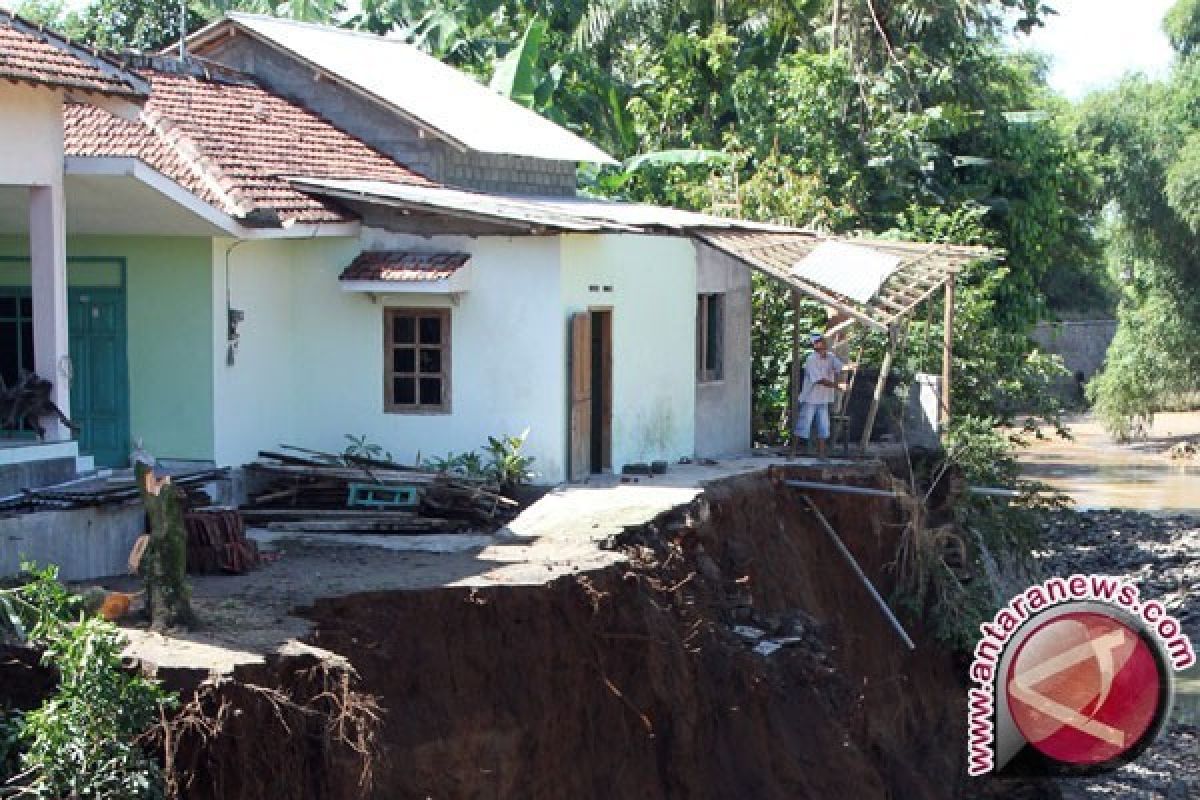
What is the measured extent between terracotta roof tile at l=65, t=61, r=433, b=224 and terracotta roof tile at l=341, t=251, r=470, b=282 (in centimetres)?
56

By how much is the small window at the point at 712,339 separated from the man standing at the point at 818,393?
1.27m

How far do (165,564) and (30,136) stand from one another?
5117 mm

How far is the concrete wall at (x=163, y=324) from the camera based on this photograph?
18.8m

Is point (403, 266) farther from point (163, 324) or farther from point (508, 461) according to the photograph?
point (163, 324)

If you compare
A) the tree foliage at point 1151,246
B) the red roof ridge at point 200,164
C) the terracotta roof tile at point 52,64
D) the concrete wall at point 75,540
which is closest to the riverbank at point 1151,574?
the tree foliage at point 1151,246

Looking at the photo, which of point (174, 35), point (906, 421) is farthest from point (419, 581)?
point (174, 35)

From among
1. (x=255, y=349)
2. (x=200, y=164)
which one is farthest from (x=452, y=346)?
(x=200, y=164)

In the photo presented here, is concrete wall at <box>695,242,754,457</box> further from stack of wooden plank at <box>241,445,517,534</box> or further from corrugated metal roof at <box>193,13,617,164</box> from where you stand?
stack of wooden plank at <box>241,445,517,534</box>

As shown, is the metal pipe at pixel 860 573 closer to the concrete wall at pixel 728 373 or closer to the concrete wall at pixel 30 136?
the concrete wall at pixel 728 373

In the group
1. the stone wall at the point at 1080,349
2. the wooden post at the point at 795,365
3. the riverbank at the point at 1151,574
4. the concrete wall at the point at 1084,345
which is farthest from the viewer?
the concrete wall at the point at 1084,345

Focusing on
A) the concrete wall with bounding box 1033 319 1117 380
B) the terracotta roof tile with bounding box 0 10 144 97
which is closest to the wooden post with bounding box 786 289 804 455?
the terracotta roof tile with bounding box 0 10 144 97

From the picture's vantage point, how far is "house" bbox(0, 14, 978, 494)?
18766 mm

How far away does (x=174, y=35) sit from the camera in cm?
3609

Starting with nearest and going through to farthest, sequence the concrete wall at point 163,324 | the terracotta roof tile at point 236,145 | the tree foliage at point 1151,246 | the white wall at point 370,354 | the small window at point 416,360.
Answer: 1. the concrete wall at point 163,324
2. the terracotta roof tile at point 236,145
3. the white wall at point 370,354
4. the small window at point 416,360
5. the tree foliage at point 1151,246
